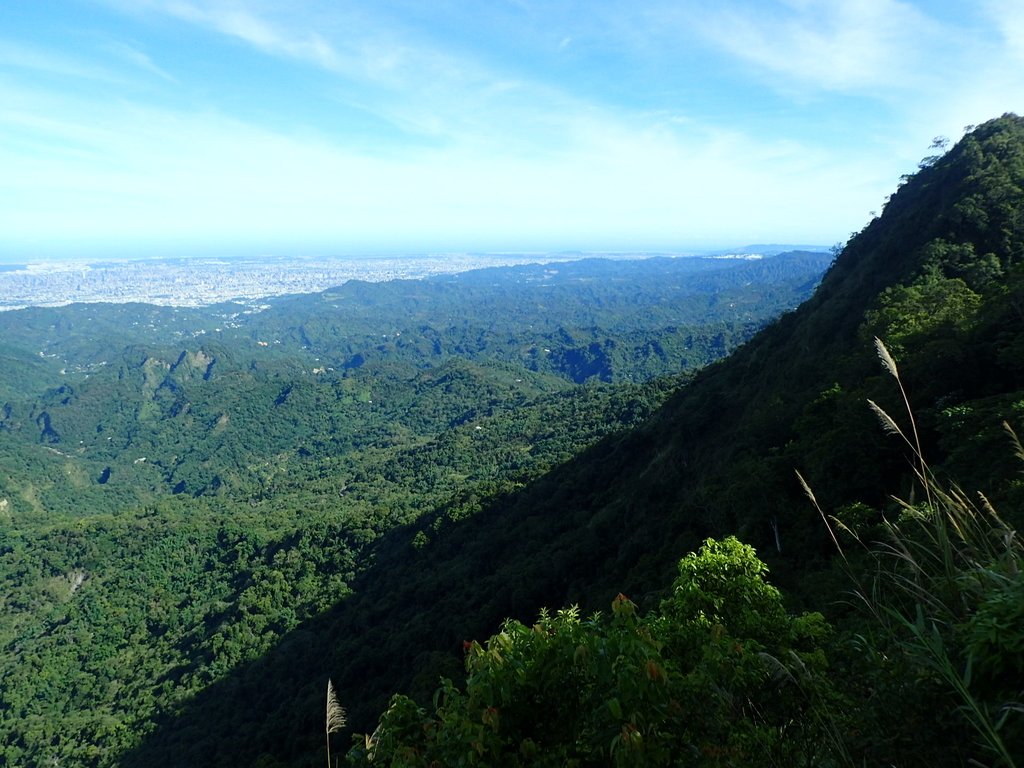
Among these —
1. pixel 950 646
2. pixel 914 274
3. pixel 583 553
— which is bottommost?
pixel 583 553

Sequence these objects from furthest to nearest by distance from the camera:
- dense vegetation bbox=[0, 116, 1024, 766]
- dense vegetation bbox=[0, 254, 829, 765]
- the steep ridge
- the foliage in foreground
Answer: dense vegetation bbox=[0, 254, 829, 765], the steep ridge, the foliage in foreground, dense vegetation bbox=[0, 116, 1024, 766]

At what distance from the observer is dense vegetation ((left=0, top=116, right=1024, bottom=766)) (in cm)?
403

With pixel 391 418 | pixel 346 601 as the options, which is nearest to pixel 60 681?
pixel 346 601

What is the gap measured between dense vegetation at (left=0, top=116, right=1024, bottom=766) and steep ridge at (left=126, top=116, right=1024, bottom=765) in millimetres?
184

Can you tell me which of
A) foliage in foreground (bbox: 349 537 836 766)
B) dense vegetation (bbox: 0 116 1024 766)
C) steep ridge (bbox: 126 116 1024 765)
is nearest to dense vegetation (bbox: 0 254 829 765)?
dense vegetation (bbox: 0 116 1024 766)

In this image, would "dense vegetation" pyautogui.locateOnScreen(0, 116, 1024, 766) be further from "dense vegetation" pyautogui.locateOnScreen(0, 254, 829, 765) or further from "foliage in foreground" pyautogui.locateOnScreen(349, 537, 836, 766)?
"dense vegetation" pyautogui.locateOnScreen(0, 254, 829, 765)

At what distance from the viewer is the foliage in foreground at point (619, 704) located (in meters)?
4.21

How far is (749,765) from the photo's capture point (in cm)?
394

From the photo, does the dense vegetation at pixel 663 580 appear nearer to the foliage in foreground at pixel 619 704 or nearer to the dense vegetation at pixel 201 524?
the foliage in foreground at pixel 619 704

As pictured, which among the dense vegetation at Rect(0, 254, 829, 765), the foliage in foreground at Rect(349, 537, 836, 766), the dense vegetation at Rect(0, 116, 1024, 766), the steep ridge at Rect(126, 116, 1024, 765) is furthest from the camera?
the dense vegetation at Rect(0, 254, 829, 765)

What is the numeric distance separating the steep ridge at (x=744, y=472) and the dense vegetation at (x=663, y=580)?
18 cm

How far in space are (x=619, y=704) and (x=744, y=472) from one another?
2132 centimetres

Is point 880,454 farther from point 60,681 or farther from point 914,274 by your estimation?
point 60,681

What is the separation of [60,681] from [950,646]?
87.2 m
